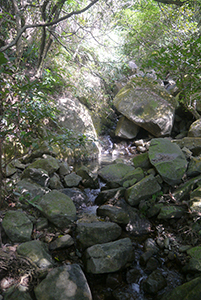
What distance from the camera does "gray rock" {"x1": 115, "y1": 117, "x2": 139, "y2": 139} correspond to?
934 centimetres

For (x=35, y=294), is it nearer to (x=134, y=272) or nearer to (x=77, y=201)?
(x=134, y=272)

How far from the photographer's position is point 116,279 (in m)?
2.66

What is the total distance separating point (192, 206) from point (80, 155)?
169 inches

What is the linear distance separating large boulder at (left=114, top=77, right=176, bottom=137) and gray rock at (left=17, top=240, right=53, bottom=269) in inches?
287

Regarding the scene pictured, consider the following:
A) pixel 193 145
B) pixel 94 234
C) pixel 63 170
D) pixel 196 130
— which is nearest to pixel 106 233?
pixel 94 234

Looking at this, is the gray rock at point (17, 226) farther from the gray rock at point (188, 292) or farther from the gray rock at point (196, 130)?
the gray rock at point (196, 130)

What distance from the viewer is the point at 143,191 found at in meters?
4.10

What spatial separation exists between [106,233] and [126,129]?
677cm

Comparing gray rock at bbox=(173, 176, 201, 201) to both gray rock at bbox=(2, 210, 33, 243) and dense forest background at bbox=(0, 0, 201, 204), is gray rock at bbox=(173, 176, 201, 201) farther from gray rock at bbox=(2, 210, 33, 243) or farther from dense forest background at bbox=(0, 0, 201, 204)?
gray rock at bbox=(2, 210, 33, 243)

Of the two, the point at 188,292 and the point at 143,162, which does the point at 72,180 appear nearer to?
the point at 143,162

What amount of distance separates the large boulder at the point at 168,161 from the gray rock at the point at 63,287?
2718 mm

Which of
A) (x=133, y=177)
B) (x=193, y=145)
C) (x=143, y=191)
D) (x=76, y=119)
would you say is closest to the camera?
(x=143, y=191)

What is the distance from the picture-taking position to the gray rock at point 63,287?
2.05 meters

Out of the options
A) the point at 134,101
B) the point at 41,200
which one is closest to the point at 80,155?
the point at 41,200
